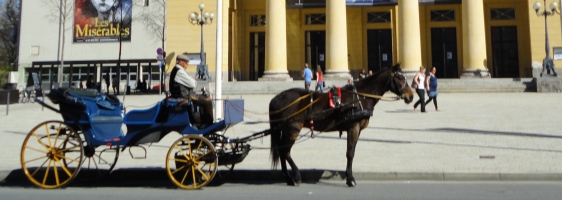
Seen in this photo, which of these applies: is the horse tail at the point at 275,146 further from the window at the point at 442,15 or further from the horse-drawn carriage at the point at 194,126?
the window at the point at 442,15

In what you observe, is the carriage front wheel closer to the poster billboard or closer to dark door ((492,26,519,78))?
dark door ((492,26,519,78))

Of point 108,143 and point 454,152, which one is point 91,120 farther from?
point 454,152

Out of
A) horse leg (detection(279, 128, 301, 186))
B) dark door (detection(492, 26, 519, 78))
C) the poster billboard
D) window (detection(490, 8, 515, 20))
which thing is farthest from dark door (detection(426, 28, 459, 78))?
horse leg (detection(279, 128, 301, 186))

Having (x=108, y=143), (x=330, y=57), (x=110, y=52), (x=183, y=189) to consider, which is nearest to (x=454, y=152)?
(x=183, y=189)

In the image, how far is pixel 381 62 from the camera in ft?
137

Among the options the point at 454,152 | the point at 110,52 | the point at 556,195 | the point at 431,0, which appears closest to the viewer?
the point at 556,195

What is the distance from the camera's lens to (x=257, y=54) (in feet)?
140

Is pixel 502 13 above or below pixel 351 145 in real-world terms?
above

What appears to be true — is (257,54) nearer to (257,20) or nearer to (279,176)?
(257,20)

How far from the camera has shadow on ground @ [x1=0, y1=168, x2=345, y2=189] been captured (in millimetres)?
9172

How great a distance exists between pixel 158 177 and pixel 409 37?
2620 cm

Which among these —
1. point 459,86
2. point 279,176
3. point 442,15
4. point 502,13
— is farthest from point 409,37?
point 279,176

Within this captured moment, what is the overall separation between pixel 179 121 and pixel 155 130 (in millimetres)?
472

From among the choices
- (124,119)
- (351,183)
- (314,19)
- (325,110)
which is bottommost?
(351,183)
